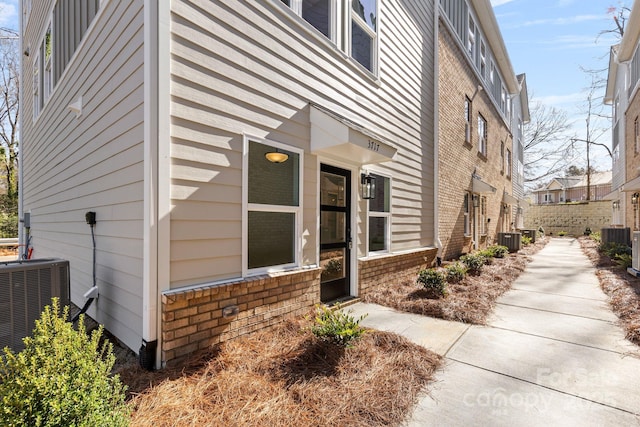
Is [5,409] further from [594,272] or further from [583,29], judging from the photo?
[583,29]

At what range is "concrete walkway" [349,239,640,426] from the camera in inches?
86.5

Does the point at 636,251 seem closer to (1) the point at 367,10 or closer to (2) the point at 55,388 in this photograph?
(1) the point at 367,10

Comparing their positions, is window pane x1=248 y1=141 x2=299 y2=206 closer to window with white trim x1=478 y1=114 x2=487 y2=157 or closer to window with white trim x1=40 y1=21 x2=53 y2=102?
window with white trim x1=40 y1=21 x2=53 y2=102

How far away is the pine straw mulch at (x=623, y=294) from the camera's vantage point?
3.69 m

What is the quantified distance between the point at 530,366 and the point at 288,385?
2234mm

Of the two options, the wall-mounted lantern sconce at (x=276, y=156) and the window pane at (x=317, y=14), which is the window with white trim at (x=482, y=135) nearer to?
the window pane at (x=317, y=14)

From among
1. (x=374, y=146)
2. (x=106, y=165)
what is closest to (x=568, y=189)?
(x=374, y=146)

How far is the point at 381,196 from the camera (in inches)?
223

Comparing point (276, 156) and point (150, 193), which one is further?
point (276, 156)

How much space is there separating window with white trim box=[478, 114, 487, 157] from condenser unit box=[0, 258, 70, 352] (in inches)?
467

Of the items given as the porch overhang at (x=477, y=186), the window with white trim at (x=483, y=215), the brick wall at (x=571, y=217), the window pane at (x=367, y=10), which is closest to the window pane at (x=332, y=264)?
the window pane at (x=367, y=10)

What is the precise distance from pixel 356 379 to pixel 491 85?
13900mm

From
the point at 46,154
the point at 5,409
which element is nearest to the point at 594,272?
the point at 5,409

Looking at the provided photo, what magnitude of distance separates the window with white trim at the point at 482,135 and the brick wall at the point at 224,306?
32.3 feet
